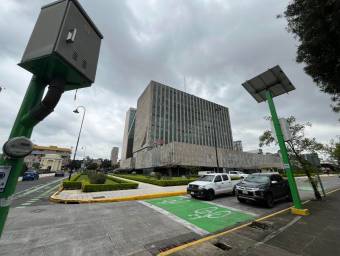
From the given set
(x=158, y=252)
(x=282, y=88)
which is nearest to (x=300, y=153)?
(x=282, y=88)

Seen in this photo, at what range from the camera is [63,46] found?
2.14 m

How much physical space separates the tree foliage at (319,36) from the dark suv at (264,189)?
18.3ft

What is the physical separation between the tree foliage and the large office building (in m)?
37.4

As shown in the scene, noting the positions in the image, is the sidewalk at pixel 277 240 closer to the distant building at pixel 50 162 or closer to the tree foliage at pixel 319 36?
the tree foliage at pixel 319 36

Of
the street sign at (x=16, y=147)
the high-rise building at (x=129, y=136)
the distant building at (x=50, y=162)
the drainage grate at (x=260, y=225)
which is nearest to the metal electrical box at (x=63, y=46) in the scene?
the street sign at (x=16, y=147)

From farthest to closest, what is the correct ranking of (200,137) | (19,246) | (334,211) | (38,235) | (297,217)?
(200,137)
(334,211)
(297,217)
(38,235)
(19,246)

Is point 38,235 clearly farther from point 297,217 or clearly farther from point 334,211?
point 334,211

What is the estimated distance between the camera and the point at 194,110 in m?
89.0

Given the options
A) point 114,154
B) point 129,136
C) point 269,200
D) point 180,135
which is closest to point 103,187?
point 269,200

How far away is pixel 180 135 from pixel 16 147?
77.1 m

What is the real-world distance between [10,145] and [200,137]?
85.1m

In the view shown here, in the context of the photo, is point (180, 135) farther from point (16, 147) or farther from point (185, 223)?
point (16, 147)

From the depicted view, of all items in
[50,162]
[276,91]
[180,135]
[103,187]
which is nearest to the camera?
[276,91]

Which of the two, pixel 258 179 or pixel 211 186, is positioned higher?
pixel 258 179
